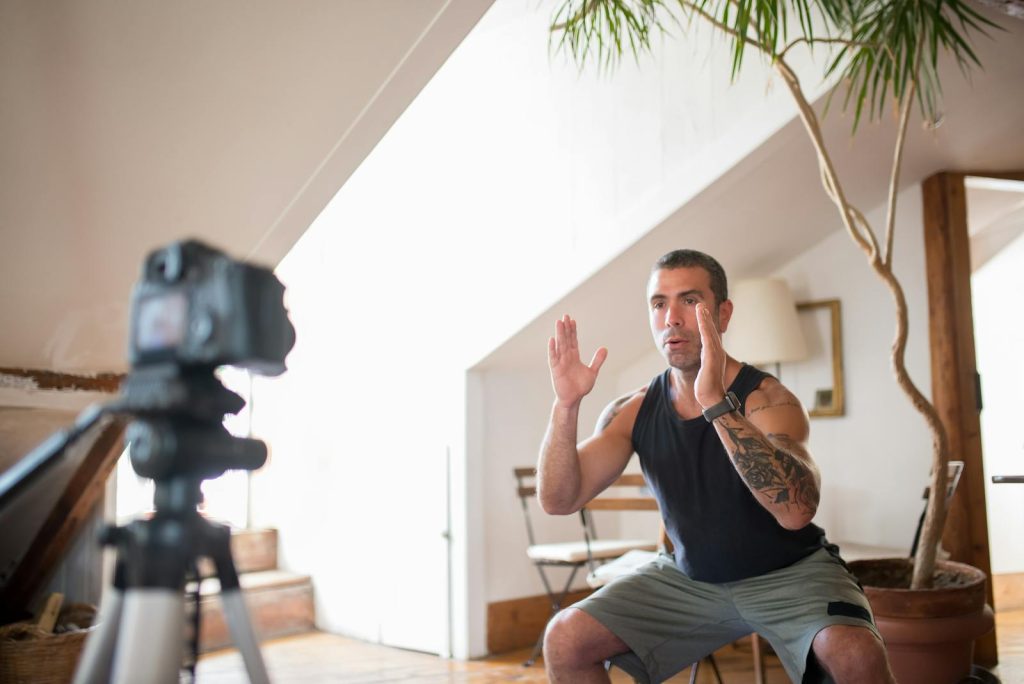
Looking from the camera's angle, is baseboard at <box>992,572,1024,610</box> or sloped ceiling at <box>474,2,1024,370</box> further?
baseboard at <box>992,572,1024,610</box>

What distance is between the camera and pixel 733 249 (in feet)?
11.3

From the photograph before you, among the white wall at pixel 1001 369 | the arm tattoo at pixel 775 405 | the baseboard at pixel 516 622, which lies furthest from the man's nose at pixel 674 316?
the white wall at pixel 1001 369

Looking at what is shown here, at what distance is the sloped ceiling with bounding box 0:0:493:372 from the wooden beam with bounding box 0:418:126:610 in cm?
36

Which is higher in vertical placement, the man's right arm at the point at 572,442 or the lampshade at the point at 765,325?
the lampshade at the point at 765,325

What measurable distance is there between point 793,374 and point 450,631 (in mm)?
1762

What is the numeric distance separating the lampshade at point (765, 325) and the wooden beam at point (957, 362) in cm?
50

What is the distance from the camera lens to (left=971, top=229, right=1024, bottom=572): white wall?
13.5 feet

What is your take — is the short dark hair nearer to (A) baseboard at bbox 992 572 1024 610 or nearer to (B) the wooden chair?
(B) the wooden chair

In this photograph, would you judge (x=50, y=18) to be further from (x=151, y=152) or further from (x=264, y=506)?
(x=264, y=506)

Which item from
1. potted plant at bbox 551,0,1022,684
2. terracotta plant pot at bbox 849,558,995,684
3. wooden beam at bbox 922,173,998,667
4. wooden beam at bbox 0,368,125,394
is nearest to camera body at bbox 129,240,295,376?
wooden beam at bbox 0,368,125,394

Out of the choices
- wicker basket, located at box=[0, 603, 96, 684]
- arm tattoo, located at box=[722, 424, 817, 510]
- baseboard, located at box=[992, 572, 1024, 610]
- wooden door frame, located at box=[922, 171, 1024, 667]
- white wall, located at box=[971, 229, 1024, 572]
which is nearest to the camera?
arm tattoo, located at box=[722, 424, 817, 510]

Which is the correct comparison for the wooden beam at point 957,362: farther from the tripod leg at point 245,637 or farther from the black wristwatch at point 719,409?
the tripod leg at point 245,637

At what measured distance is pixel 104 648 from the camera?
35.3 inches

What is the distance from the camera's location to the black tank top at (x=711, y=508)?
1.76 meters
